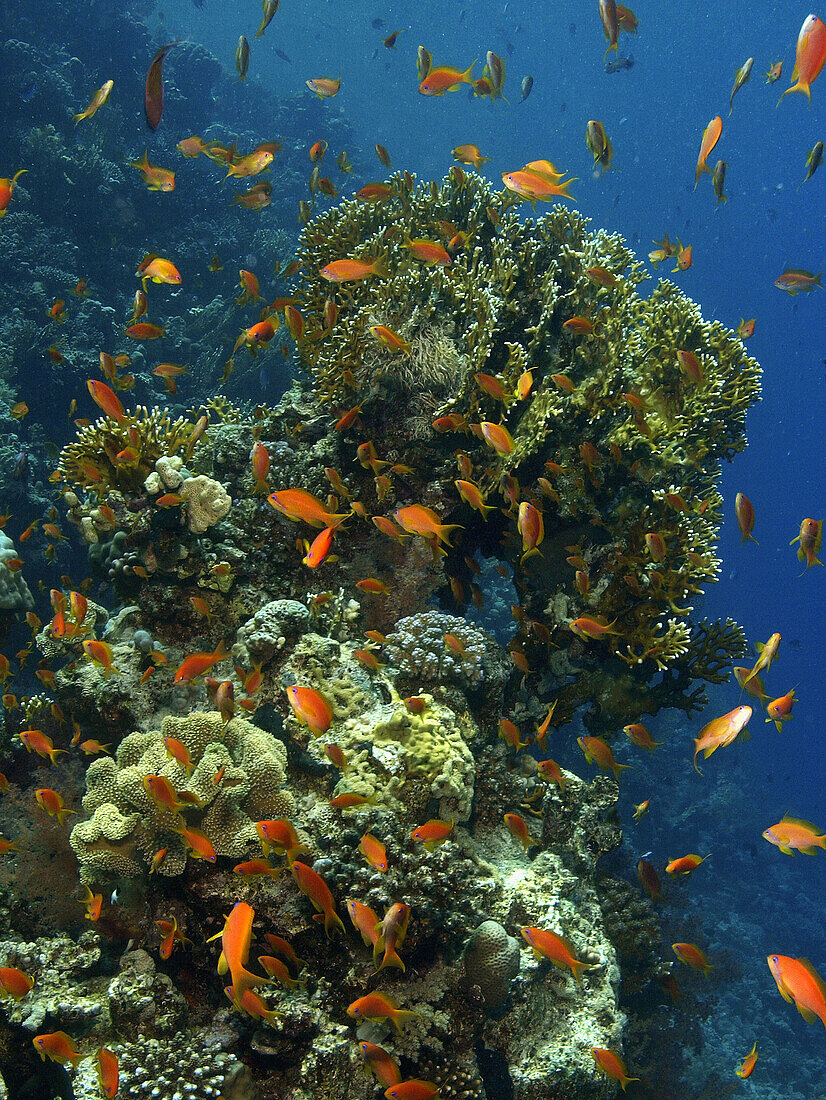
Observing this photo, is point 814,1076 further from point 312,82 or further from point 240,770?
point 312,82

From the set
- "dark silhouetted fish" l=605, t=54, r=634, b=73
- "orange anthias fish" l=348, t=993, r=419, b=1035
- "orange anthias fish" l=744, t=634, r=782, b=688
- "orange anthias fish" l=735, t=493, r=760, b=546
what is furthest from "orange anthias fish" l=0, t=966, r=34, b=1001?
"dark silhouetted fish" l=605, t=54, r=634, b=73

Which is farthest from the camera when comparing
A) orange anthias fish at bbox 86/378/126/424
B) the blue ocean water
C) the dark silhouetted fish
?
the blue ocean water

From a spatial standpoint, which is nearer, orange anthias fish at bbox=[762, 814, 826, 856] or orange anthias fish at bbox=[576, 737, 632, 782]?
orange anthias fish at bbox=[762, 814, 826, 856]

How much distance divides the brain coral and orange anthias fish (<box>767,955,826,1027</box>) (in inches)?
119

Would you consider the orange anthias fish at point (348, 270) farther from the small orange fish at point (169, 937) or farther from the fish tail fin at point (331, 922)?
the small orange fish at point (169, 937)

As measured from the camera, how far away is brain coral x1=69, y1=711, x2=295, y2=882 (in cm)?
337

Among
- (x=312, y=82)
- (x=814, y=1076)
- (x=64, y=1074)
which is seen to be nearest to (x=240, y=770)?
(x=64, y=1074)

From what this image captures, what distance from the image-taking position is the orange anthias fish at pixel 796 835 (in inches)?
170

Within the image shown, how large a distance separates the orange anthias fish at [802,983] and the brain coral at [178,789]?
303 centimetres

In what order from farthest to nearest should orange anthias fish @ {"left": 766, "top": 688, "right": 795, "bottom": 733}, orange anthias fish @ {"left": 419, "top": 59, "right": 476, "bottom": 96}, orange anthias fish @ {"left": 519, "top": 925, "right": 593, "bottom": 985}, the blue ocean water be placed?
the blue ocean water → orange anthias fish @ {"left": 419, "top": 59, "right": 476, "bottom": 96} → orange anthias fish @ {"left": 766, "top": 688, "right": 795, "bottom": 733} → orange anthias fish @ {"left": 519, "top": 925, "right": 593, "bottom": 985}

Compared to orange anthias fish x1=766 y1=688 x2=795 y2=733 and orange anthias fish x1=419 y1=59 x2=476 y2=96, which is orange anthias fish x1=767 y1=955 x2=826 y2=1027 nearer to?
orange anthias fish x1=766 y1=688 x2=795 y2=733

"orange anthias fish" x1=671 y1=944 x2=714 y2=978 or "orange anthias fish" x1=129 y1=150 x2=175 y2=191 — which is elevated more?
"orange anthias fish" x1=129 y1=150 x2=175 y2=191

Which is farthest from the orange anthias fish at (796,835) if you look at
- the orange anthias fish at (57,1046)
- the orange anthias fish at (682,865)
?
the orange anthias fish at (57,1046)

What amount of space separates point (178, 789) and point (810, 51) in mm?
7137
